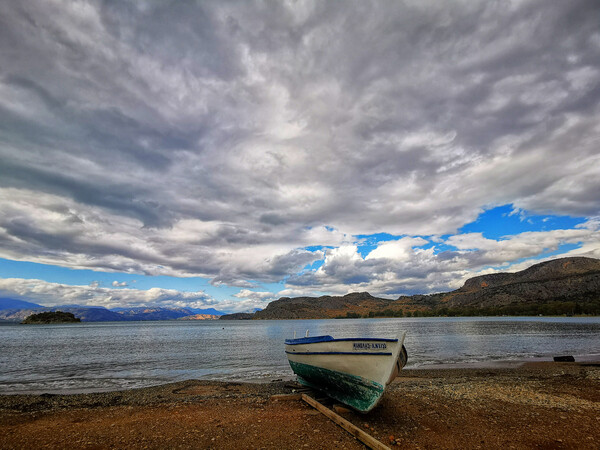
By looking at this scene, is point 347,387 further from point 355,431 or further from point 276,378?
point 276,378

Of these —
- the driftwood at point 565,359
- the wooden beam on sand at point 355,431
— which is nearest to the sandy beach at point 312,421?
the wooden beam on sand at point 355,431

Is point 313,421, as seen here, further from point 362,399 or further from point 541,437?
point 541,437

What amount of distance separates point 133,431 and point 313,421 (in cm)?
627

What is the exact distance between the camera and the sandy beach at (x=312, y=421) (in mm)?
9914

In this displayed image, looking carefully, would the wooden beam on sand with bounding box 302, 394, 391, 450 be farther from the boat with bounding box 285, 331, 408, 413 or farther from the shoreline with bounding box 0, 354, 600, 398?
the shoreline with bounding box 0, 354, 600, 398

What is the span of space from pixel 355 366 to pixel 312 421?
2.51 m

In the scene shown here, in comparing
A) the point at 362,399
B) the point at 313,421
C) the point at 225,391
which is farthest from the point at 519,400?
the point at 225,391

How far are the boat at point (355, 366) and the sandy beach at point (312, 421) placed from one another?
2.67ft

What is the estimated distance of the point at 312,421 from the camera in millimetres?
11625

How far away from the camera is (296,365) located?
17.5 meters

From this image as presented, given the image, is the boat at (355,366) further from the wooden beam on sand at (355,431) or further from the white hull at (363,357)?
the wooden beam on sand at (355,431)

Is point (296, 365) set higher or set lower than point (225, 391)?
higher

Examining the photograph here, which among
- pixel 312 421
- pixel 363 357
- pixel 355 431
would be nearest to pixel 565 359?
pixel 363 357

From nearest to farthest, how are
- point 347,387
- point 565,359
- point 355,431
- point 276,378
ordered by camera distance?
point 355,431, point 347,387, point 276,378, point 565,359
